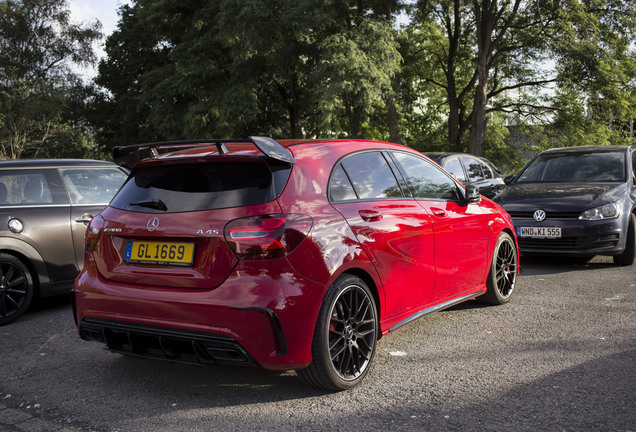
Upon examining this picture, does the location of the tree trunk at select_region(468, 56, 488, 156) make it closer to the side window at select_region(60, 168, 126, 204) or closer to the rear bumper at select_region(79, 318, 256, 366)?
the side window at select_region(60, 168, 126, 204)

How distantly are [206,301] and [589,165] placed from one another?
7.86m

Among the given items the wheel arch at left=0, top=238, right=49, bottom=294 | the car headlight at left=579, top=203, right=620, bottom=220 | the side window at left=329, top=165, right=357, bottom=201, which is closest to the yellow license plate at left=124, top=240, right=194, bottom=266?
the side window at left=329, top=165, right=357, bottom=201

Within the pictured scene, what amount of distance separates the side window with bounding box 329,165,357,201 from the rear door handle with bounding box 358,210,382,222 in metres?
0.12

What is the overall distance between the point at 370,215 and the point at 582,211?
506 cm

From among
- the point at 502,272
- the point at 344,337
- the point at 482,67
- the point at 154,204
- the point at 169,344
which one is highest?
the point at 482,67

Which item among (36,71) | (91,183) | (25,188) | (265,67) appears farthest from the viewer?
(36,71)

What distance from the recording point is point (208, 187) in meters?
3.71

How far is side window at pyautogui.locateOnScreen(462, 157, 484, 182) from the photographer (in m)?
11.7

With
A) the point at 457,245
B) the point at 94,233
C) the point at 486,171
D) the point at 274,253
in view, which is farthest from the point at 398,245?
the point at 486,171

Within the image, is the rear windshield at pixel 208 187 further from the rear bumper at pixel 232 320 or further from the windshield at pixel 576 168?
the windshield at pixel 576 168

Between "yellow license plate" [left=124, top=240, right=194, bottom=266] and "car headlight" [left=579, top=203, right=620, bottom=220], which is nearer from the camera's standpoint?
"yellow license plate" [left=124, top=240, right=194, bottom=266]

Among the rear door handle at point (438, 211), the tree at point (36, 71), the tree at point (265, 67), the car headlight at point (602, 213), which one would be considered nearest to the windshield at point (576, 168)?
the car headlight at point (602, 213)

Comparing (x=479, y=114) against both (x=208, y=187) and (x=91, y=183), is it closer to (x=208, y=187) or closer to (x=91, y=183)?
(x=91, y=183)

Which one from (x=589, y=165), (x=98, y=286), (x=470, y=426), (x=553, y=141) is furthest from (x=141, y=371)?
(x=553, y=141)
